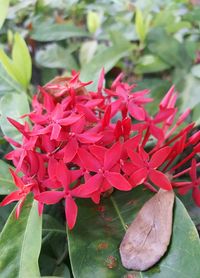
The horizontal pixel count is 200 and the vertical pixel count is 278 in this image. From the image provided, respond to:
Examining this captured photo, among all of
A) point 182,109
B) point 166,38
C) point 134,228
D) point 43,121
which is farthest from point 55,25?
point 134,228

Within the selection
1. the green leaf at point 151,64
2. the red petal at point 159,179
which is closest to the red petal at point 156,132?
the red petal at point 159,179

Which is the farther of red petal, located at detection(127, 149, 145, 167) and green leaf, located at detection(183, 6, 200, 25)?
green leaf, located at detection(183, 6, 200, 25)

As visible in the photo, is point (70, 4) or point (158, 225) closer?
point (158, 225)

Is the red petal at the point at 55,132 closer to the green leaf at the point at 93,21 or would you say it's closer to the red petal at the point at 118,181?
the red petal at the point at 118,181

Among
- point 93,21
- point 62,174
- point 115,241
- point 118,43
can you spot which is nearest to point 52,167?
point 62,174

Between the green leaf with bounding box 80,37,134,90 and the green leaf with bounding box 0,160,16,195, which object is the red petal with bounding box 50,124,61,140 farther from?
the green leaf with bounding box 80,37,134,90

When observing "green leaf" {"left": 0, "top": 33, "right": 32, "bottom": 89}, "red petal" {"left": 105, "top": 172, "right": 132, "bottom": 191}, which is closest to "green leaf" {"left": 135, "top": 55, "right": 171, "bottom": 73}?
"green leaf" {"left": 0, "top": 33, "right": 32, "bottom": 89}

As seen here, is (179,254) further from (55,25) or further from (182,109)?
(55,25)
